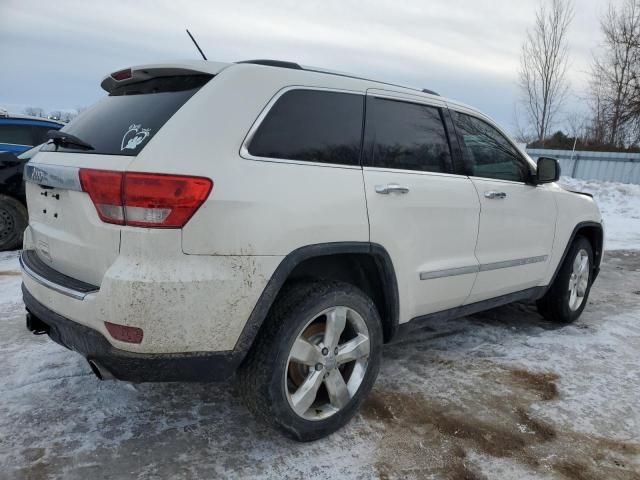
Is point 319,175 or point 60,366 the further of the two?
point 60,366

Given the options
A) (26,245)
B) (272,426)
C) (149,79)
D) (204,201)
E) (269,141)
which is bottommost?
(272,426)

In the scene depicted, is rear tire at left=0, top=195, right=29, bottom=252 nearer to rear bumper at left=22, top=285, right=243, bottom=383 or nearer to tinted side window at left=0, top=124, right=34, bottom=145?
tinted side window at left=0, top=124, right=34, bottom=145

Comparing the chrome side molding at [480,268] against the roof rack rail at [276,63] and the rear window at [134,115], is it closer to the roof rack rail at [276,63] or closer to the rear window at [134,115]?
the roof rack rail at [276,63]

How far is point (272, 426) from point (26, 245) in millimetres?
1712

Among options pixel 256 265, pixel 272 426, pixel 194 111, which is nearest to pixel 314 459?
pixel 272 426

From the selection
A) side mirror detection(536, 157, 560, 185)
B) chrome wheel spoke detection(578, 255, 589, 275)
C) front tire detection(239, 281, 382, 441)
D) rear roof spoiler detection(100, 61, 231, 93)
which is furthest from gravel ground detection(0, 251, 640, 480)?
rear roof spoiler detection(100, 61, 231, 93)

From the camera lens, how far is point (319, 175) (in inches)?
97.6

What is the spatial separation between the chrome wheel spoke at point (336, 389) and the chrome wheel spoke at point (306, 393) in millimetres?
68

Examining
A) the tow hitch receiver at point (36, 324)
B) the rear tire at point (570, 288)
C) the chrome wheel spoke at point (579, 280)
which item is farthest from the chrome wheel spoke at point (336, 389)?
the chrome wheel spoke at point (579, 280)

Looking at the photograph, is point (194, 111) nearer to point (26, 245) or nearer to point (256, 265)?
point (256, 265)

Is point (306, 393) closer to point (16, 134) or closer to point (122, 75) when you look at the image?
point (122, 75)

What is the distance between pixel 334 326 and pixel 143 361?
0.93m

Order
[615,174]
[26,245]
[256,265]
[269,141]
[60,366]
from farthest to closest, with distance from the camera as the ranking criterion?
[615,174] < [60,366] < [26,245] < [269,141] < [256,265]

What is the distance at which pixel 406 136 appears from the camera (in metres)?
3.05
